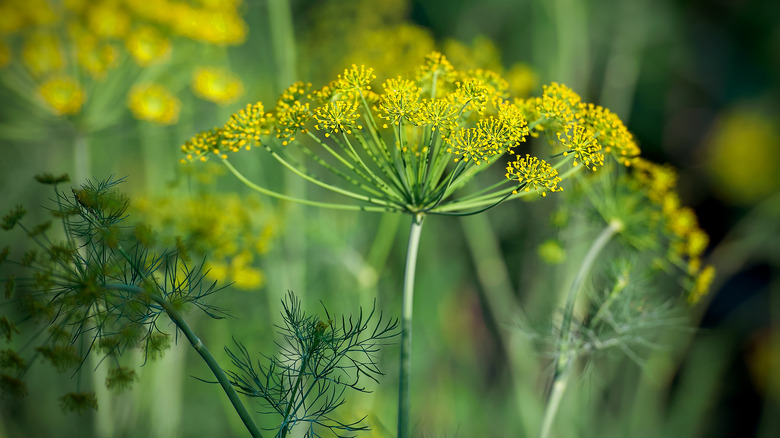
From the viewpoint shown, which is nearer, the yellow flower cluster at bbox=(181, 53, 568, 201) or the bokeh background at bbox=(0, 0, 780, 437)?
the yellow flower cluster at bbox=(181, 53, 568, 201)

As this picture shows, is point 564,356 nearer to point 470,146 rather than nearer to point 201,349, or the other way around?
point 470,146

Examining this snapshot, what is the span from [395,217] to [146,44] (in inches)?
37.5

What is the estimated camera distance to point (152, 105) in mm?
1510

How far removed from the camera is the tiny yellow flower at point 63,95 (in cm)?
141

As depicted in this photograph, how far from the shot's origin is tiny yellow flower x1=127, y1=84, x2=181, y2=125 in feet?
4.79

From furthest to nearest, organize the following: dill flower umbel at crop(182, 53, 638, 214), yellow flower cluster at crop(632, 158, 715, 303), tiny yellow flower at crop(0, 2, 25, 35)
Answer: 1. tiny yellow flower at crop(0, 2, 25, 35)
2. yellow flower cluster at crop(632, 158, 715, 303)
3. dill flower umbel at crop(182, 53, 638, 214)

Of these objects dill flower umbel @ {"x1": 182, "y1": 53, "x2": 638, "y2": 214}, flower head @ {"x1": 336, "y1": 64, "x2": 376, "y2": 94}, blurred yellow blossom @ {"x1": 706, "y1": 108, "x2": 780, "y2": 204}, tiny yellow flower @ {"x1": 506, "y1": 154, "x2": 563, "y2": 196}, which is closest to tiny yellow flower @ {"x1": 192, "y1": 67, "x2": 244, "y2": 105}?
dill flower umbel @ {"x1": 182, "y1": 53, "x2": 638, "y2": 214}

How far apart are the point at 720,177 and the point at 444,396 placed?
2.37 metres

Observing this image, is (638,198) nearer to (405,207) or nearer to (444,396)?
(405,207)

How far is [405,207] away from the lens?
0.86 m

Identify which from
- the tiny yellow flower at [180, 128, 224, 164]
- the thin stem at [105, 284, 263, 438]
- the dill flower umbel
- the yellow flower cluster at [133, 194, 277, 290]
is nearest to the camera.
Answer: the thin stem at [105, 284, 263, 438]

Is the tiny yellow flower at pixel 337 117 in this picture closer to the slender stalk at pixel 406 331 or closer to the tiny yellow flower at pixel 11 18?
the slender stalk at pixel 406 331

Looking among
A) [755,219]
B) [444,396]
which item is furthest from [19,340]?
[755,219]

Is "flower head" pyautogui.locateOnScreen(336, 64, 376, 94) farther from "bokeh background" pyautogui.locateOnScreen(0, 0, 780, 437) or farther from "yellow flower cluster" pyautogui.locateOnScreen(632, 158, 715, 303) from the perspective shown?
"yellow flower cluster" pyautogui.locateOnScreen(632, 158, 715, 303)
